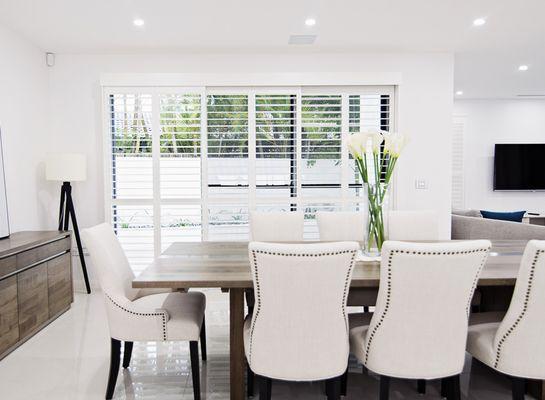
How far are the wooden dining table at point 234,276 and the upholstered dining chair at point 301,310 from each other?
0.23 metres

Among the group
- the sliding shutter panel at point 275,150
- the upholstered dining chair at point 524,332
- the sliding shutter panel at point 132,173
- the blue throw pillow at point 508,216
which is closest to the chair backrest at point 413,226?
the upholstered dining chair at point 524,332

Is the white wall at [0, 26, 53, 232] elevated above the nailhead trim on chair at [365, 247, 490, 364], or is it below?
above

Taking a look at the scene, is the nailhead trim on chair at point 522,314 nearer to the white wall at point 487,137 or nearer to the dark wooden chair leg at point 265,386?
the dark wooden chair leg at point 265,386

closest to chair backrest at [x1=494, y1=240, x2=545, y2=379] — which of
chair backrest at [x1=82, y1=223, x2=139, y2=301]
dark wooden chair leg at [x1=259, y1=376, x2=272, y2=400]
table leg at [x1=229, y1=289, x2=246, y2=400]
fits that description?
dark wooden chair leg at [x1=259, y1=376, x2=272, y2=400]

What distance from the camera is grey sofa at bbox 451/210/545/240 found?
12.4ft

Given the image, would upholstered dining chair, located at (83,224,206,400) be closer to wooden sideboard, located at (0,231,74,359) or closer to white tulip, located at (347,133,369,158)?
wooden sideboard, located at (0,231,74,359)

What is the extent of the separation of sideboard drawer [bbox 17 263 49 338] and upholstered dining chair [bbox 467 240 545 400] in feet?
9.84

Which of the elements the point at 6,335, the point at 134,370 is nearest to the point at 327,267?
the point at 134,370

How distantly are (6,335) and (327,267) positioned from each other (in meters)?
2.42

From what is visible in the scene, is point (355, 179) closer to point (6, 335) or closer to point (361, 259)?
point (361, 259)

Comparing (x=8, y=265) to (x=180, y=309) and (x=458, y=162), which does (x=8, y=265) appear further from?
(x=458, y=162)

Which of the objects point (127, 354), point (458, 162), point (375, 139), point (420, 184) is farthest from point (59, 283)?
point (458, 162)

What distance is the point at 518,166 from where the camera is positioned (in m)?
6.79

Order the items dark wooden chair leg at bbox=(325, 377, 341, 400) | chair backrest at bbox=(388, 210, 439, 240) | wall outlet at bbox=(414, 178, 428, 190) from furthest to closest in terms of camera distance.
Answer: wall outlet at bbox=(414, 178, 428, 190) < chair backrest at bbox=(388, 210, 439, 240) < dark wooden chair leg at bbox=(325, 377, 341, 400)
